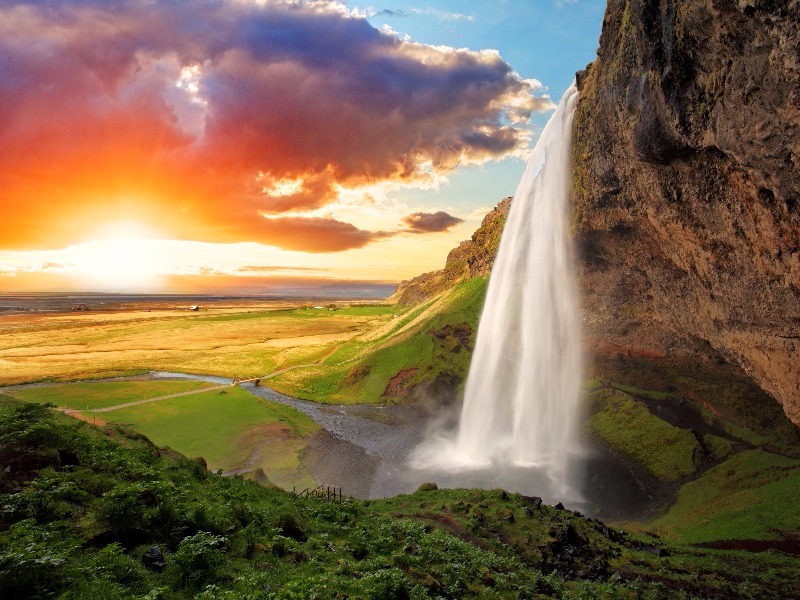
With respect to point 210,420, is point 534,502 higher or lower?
higher

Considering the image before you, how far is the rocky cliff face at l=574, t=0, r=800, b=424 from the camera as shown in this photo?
15.9m

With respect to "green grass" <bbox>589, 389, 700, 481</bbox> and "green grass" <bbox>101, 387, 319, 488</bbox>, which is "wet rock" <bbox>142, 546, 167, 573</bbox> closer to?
"green grass" <bbox>101, 387, 319, 488</bbox>

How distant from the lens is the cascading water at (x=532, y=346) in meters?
38.6

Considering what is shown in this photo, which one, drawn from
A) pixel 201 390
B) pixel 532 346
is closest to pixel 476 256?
pixel 532 346

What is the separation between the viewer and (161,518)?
10.3 meters

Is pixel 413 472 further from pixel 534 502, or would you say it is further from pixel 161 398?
pixel 161 398

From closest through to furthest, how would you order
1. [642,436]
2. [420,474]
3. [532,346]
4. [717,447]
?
[420,474] < [717,447] < [642,436] < [532,346]

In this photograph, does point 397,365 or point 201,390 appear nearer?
point 201,390

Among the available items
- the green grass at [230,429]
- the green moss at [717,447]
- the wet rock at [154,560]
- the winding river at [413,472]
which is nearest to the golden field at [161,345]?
the green grass at [230,429]

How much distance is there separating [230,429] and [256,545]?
3506cm

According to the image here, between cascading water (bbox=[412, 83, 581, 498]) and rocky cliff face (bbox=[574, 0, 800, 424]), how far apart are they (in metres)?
3.92

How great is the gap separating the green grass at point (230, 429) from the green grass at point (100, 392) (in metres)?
4.93

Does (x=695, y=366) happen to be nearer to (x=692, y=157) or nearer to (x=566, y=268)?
(x=566, y=268)

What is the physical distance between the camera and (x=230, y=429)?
42594 millimetres
